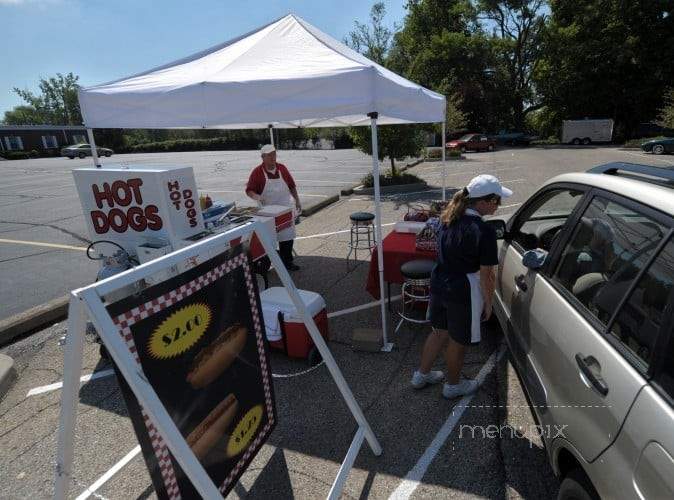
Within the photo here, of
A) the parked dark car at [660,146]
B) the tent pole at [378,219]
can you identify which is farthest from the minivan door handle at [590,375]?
the parked dark car at [660,146]

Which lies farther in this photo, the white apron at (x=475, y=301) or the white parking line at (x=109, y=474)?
the white apron at (x=475, y=301)

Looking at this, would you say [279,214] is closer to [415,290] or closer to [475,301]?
[415,290]

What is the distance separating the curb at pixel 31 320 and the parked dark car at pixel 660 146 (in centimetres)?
2793

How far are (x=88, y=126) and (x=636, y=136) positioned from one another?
3996 centimetres

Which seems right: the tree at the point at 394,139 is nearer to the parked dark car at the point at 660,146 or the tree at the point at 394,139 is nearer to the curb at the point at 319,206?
the curb at the point at 319,206

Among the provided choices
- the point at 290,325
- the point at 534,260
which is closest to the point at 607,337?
the point at 534,260

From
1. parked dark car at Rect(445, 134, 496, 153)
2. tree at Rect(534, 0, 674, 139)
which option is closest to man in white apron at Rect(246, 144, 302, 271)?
parked dark car at Rect(445, 134, 496, 153)

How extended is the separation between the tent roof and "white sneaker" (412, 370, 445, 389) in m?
2.13

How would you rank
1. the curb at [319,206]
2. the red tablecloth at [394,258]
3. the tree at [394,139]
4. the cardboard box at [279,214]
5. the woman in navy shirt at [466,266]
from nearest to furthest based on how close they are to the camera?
the woman in navy shirt at [466,266] → the red tablecloth at [394,258] → the cardboard box at [279,214] → the curb at [319,206] → the tree at [394,139]

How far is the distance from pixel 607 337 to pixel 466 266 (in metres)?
1.03

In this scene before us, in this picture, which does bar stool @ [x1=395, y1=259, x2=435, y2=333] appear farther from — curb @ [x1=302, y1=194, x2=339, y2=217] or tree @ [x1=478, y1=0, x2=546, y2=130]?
tree @ [x1=478, y1=0, x2=546, y2=130]

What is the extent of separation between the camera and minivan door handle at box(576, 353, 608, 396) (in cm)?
160

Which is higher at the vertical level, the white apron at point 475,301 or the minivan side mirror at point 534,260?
the minivan side mirror at point 534,260

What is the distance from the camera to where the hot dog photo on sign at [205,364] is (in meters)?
1.58
